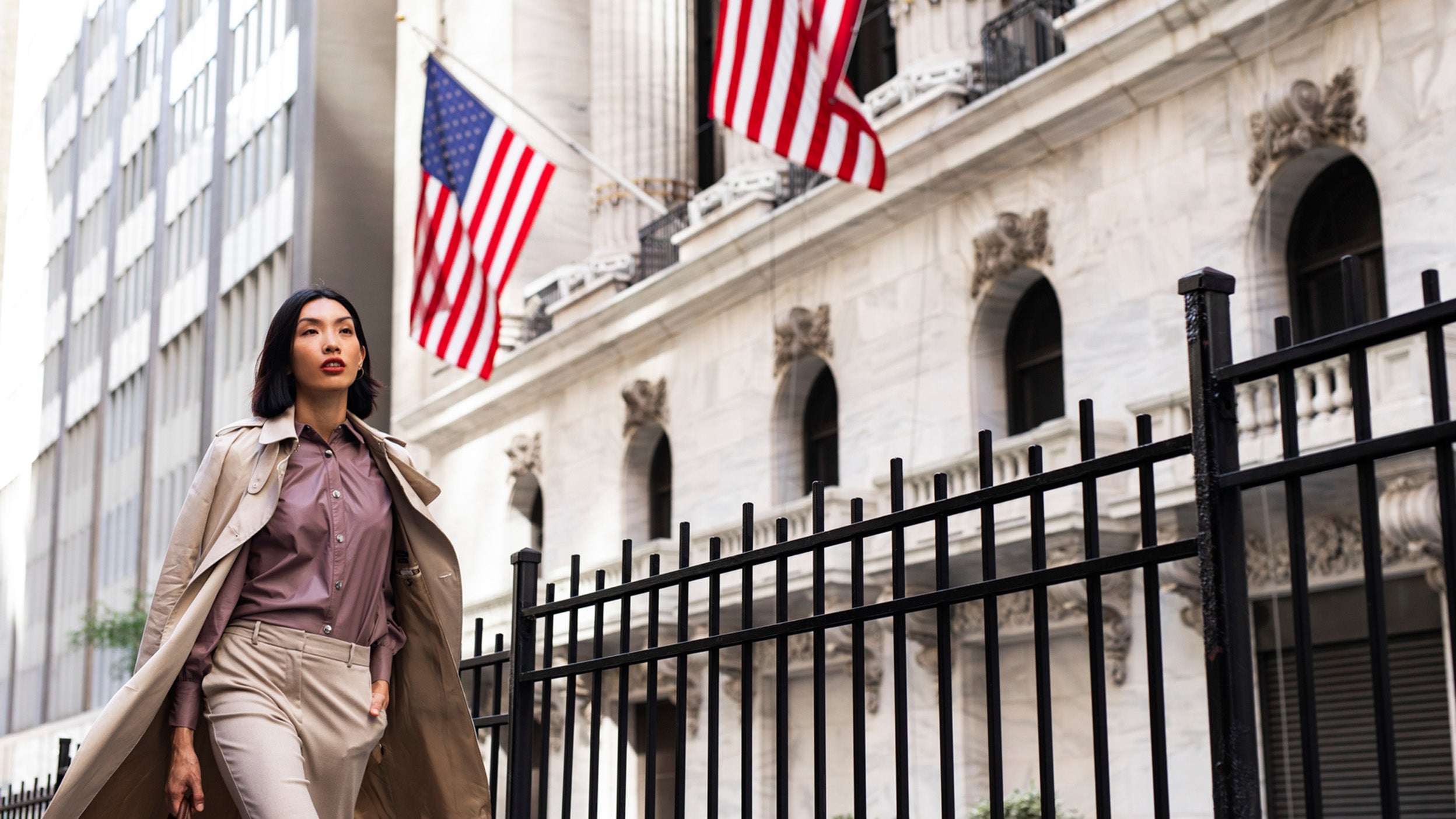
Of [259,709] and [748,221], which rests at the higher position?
[748,221]

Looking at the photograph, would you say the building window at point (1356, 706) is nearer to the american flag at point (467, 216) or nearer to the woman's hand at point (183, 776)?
the american flag at point (467, 216)

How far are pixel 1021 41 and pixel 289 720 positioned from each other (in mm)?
16159

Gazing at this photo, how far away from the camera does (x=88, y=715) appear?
43219mm

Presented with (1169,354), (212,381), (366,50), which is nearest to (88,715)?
(212,381)

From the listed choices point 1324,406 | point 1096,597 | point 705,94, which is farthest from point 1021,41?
point 1096,597

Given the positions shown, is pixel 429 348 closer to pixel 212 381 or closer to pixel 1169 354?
pixel 1169 354

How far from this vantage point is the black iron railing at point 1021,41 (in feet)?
59.0

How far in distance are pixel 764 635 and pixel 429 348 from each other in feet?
58.0

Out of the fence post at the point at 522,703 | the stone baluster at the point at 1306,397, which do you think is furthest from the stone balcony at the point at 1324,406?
the fence post at the point at 522,703

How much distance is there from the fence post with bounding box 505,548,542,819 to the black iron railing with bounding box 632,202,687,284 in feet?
63.9

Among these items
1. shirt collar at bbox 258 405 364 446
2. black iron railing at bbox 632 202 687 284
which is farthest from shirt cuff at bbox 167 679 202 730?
black iron railing at bbox 632 202 687 284

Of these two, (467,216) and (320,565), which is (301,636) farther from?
(467,216)

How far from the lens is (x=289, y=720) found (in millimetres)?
3773

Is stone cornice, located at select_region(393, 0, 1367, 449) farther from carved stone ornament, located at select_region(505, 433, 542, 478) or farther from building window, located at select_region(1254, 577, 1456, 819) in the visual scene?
building window, located at select_region(1254, 577, 1456, 819)
